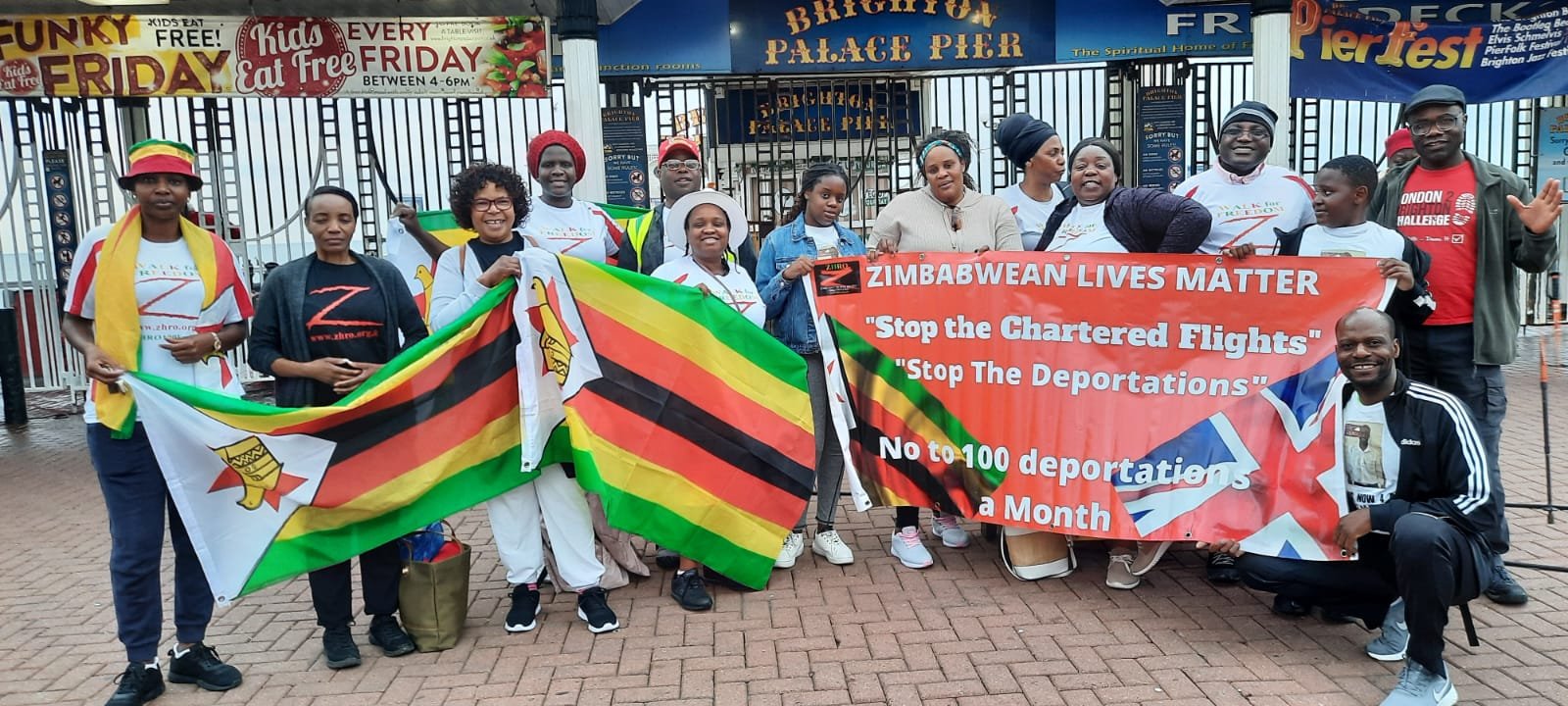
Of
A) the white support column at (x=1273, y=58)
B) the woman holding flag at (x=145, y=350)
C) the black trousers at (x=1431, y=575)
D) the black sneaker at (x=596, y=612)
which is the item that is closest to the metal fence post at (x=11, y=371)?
the woman holding flag at (x=145, y=350)

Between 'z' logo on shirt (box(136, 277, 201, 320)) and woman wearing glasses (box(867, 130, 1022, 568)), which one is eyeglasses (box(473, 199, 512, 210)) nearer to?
'z' logo on shirt (box(136, 277, 201, 320))

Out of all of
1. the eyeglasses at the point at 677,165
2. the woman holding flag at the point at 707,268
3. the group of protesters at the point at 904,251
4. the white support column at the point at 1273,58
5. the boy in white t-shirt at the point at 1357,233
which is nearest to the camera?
the group of protesters at the point at 904,251

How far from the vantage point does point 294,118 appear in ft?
34.4

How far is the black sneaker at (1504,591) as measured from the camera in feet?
13.6

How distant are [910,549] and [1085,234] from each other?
1671mm

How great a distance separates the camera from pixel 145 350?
12.0 feet

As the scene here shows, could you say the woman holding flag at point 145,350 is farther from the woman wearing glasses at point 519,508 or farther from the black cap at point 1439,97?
the black cap at point 1439,97

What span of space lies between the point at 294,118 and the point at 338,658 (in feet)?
26.7

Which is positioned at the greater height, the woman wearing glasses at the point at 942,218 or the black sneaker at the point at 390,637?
the woman wearing glasses at the point at 942,218

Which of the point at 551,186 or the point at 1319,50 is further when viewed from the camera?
the point at 1319,50

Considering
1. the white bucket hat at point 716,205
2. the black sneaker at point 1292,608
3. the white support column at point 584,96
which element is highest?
the white support column at point 584,96

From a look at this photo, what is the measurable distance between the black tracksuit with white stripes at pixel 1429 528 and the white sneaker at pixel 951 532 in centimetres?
174

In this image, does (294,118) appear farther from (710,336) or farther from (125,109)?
(710,336)

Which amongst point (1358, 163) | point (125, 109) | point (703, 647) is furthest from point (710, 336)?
point (125, 109)
